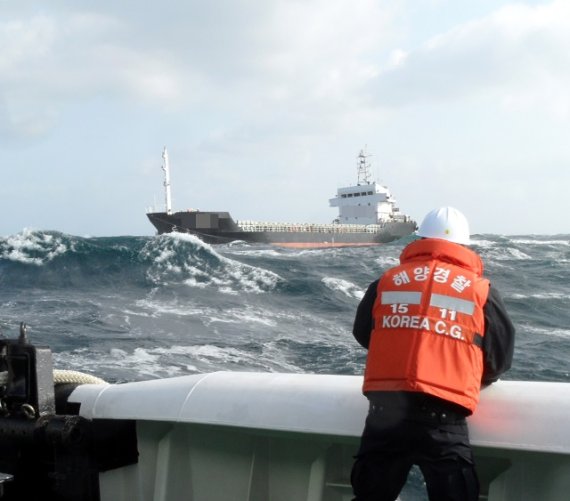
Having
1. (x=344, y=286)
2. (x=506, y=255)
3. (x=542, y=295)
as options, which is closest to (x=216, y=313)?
(x=344, y=286)

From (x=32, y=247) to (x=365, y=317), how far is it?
72.0ft

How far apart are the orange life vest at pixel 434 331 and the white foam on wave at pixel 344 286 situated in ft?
42.3

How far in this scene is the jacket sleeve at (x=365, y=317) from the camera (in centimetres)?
208

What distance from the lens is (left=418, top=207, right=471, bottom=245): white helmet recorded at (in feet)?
6.72

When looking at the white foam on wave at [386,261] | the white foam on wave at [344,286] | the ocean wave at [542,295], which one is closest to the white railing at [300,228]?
the white foam on wave at [386,261]

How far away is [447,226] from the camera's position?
2.05m

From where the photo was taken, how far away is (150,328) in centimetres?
1051

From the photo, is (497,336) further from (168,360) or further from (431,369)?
(168,360)

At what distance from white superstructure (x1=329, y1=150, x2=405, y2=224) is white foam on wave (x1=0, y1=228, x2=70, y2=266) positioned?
116 ft

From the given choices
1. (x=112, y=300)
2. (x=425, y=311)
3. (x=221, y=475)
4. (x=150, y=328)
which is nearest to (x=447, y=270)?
(x=425, y=311)

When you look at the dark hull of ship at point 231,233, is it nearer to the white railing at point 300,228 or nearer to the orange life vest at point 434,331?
the white railing at point 300,228

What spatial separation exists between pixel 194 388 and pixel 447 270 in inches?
43.1

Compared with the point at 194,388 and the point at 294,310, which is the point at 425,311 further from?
the point at 294,310

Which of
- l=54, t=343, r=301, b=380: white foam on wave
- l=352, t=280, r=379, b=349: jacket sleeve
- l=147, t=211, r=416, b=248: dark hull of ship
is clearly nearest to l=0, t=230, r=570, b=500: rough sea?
l=54, t=343, r=301, b=380: white foam on wave
